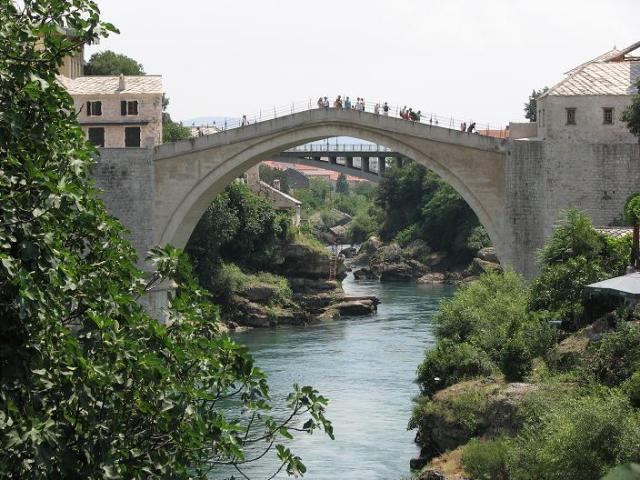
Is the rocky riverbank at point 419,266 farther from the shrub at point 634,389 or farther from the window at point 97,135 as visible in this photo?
the shrub at point 634,389

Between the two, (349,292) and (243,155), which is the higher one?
(243,155)

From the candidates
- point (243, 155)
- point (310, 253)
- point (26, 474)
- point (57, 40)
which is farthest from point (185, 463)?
point (310, 253)

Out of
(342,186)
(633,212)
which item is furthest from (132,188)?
(342,186)

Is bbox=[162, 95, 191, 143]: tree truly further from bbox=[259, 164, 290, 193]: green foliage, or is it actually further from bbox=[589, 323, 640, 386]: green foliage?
bbox=[259, 164, 290, 193]: green foliage

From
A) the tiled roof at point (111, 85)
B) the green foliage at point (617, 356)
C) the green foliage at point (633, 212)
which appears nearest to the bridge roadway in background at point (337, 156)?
the tiled roof at point (111, 85)

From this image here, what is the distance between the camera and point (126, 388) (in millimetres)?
13375

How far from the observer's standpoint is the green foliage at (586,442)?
20.8 metres

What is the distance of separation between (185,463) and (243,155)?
28.6 meters

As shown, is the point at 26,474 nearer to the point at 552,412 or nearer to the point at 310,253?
the point at 552,412

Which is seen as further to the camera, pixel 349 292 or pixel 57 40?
pixel 349 292

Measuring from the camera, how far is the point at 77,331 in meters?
13.7

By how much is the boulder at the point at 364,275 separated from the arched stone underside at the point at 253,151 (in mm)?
26720

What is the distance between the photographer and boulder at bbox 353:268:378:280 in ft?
227

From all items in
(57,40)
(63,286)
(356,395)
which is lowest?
(356,395)
